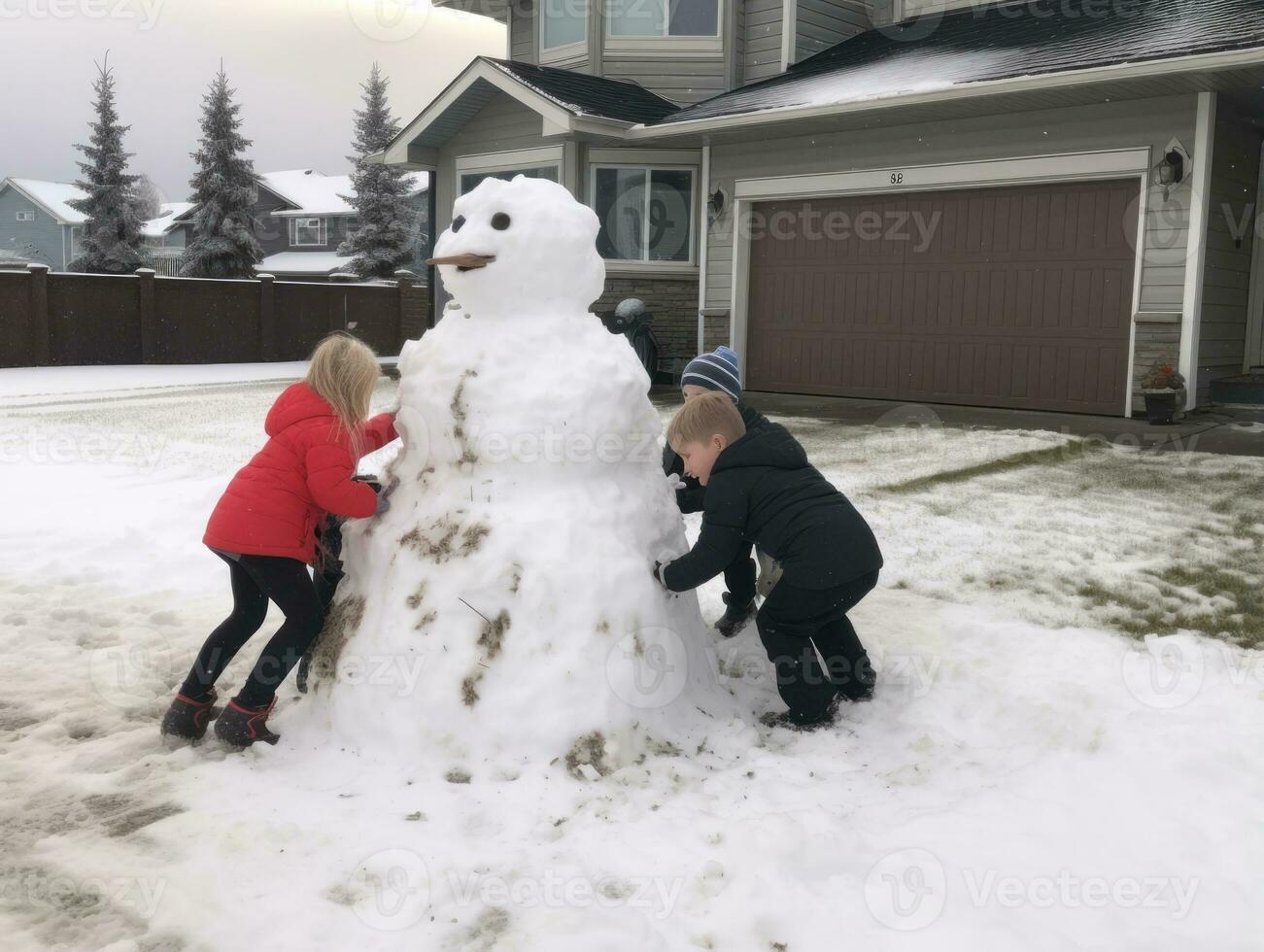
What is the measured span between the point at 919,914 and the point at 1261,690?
6.03 ft

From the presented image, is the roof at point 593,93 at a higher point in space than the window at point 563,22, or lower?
lower

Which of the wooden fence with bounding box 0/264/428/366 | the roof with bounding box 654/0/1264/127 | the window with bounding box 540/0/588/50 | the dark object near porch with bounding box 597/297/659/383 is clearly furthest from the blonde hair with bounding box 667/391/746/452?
the wooden fence with bounding box 0/264/428/366

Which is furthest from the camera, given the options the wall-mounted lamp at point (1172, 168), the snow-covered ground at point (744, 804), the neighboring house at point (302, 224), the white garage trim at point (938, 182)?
the neighboring house at point (302, 224)

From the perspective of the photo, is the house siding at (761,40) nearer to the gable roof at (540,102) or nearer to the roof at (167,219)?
the gable roof at (540,102)

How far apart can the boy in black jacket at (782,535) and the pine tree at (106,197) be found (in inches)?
1265

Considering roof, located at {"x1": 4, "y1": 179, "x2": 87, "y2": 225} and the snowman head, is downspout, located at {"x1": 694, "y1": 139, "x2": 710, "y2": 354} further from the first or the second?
roof, located at {"x1": 4, "y1": 179, "x2": 87, "y2": 225}

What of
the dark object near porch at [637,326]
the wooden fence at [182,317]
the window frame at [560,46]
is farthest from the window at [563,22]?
the wooden fence at [182,317]

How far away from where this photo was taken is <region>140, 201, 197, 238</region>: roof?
4409cm

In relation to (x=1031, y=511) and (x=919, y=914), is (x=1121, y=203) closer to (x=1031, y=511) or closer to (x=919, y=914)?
(x=1031, y=511)

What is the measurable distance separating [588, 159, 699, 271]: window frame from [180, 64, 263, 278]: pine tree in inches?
786

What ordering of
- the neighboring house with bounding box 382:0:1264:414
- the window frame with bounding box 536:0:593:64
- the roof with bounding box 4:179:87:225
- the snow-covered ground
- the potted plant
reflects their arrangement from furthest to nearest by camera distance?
the roof with bounding box 4:179:87:225 < the window frame with bounding box 536:0:593:64 < the neighboring house with bounding box 382:0:1264:414 < the potted plant < the snow-covered ground

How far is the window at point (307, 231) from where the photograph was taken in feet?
145

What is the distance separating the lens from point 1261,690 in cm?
340

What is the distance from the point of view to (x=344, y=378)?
10.3ft
